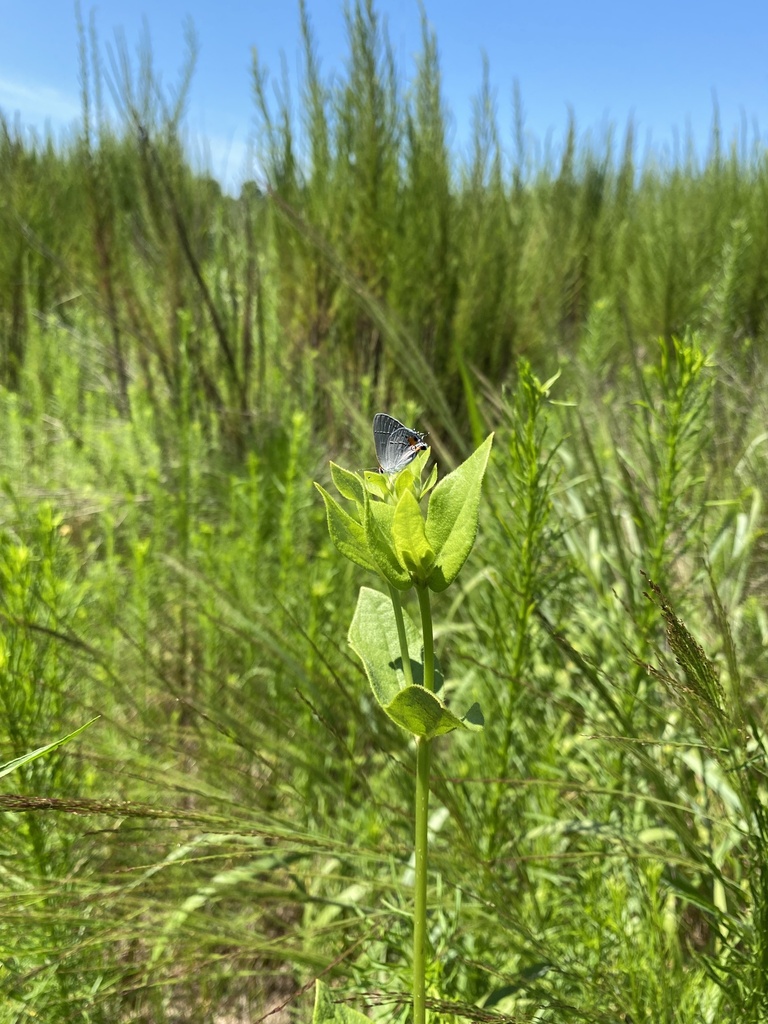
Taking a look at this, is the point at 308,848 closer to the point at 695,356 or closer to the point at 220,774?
the point at 220,774

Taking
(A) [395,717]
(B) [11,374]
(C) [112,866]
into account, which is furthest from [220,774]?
(B) [11,374]

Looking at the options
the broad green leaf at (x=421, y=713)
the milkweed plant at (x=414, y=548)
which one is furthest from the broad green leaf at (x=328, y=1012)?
the broad green leaf at (x=421, y=713)

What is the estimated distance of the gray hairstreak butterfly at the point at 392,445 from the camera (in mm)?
316

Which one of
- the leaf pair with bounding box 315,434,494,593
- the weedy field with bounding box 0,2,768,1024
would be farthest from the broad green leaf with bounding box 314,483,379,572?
the weedy field with bounding box 0,2,768,1024

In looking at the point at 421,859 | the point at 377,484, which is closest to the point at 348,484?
the point at 377,484

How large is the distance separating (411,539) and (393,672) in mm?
95

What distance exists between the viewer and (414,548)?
307mm

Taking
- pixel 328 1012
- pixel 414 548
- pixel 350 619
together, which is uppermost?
pixel 414 548

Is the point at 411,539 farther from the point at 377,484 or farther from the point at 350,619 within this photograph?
the point at 350,619

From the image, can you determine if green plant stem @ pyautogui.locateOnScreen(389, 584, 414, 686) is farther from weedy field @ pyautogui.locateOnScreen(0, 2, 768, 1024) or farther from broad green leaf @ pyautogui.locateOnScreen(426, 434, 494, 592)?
weedy field @ pyautogui.locateOnScreen(0, 2, 768, 1024)

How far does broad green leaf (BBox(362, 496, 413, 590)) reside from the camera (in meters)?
0.29

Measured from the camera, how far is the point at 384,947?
0.64 meters

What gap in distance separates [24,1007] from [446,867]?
1.22ft

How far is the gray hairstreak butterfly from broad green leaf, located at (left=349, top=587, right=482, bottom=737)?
0.25 feet
